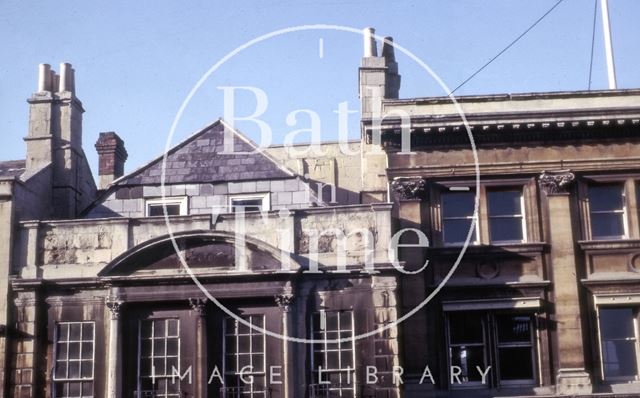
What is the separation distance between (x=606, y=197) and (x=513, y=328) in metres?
3.92

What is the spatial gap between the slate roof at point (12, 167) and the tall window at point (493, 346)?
39.5 feet

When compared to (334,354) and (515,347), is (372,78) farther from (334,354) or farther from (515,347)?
(515,347)

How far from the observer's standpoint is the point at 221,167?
24.3 m

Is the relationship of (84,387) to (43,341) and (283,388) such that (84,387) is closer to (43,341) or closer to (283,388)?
(43,341)

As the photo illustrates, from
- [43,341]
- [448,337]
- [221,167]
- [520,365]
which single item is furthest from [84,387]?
[520,365]

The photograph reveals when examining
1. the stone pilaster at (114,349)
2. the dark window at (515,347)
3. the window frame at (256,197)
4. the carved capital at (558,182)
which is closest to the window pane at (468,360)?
the dark window at (515,347)

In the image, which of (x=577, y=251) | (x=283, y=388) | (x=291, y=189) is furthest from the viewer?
(x=291, y=189)

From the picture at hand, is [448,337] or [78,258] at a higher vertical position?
[78,258]

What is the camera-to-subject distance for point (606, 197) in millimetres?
22453

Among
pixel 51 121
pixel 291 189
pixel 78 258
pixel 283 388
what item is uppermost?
pixel 51 121

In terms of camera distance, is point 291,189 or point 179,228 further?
point 291,189

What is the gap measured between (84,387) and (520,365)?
9925 millimetres

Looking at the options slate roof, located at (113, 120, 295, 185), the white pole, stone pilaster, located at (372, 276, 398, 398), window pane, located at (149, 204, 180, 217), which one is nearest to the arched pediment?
stone pilaster, located at (372, 276, 398, 398)

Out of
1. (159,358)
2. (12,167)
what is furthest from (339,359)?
(12,167)
